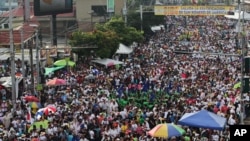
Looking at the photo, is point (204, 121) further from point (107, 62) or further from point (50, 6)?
point (50, 6)

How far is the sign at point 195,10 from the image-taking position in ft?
162

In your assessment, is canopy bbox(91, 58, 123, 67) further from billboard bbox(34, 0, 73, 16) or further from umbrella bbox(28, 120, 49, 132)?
umbrella bbox(28, 120, 49, 132)

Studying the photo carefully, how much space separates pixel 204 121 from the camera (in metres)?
14.5

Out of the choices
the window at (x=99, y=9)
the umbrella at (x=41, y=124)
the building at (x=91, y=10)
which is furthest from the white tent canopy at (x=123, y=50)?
the window at (x=99, y=9)

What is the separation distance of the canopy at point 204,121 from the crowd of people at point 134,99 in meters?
0.51

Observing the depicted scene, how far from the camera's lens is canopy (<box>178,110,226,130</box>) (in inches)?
565

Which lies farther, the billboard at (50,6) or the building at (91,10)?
the building at (91,10)

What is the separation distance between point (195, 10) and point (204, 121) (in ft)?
119

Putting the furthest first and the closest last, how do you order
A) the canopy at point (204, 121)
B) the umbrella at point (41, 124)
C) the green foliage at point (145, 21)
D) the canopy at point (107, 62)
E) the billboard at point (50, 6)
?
the green foliage at point (145, 21)
the billboard at point (50, 6)
the canopy at point (107, 62)
the umbrella at point (41, 124)
the canopy at point (204, 121)

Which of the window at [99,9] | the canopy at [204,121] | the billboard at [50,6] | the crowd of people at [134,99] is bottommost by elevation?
the crowd of people at [134,99]

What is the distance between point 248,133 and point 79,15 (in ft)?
187

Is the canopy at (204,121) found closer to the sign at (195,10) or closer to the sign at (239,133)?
the sign at (239,133)

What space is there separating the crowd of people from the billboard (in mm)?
8862

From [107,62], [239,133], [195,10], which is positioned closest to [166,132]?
[239,133]
